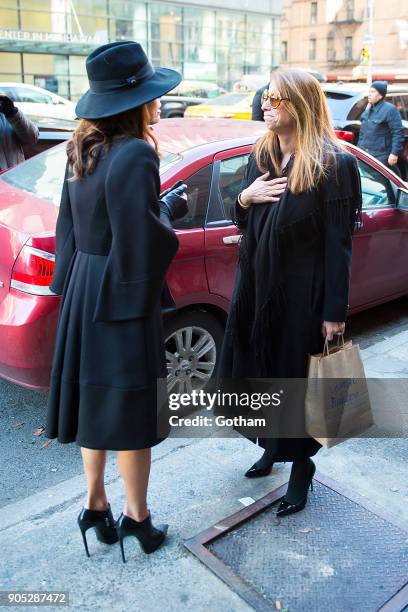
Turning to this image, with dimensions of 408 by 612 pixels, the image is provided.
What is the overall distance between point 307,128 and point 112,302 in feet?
3.35

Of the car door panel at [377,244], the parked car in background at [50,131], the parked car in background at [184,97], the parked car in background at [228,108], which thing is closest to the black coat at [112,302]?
the car door panel at [377,244]

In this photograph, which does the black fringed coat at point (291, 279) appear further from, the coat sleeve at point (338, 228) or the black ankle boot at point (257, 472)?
the black ankle boot at point (257, 472)

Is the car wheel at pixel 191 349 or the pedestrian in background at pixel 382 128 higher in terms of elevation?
the pedestrian in background at pixel 382 128

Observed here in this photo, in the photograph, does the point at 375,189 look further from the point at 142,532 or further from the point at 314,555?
the point at 142,532

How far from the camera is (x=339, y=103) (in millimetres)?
12484

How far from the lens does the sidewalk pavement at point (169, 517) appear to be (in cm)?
247

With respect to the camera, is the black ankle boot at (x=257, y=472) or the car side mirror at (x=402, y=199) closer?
the black ankle boot at (x=257, y=472)

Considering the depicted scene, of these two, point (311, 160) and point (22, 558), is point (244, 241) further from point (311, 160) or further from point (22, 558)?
point (22, 558)

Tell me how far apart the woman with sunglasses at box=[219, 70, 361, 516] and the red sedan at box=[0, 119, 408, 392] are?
1.10 meters

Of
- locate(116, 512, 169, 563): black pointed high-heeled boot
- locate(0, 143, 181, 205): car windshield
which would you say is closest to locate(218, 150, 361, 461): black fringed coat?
locate(116, 512, 169, 563): black pointed high-heeled boot

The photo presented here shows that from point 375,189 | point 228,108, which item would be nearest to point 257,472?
point 375,189

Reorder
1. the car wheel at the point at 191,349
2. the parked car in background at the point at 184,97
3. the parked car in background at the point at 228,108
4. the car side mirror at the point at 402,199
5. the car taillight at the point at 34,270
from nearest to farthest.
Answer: the car taillight at the point at 34,270 < the car wheel at the point at 191,349 < the car side mirror at the point at 402,199 < the parked car in background at the point at 228,108 < the parked car in background at the point at 184,97

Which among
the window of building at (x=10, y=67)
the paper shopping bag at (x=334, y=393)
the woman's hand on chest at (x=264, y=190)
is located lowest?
the paper shopping bag at (x=334, y=393)

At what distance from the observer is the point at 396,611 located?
2.38 meters
